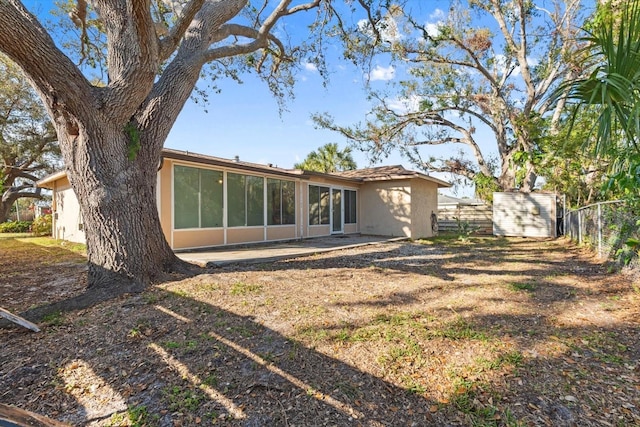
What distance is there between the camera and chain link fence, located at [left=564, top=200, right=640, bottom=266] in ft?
18.5

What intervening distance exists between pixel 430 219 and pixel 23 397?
1472 cm

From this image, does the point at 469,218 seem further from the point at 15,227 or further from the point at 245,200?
the point at 15,227

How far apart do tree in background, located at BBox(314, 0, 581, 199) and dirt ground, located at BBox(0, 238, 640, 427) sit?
→ 8224mm

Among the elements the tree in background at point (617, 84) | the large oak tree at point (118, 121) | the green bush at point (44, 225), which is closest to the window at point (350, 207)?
the large oak tree at point (118, 121)

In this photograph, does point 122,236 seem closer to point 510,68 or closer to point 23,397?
point 23,397

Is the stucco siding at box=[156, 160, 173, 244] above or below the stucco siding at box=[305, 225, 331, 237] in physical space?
above

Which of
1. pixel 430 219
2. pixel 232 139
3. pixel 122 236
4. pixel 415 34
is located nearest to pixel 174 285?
pixel 122 236

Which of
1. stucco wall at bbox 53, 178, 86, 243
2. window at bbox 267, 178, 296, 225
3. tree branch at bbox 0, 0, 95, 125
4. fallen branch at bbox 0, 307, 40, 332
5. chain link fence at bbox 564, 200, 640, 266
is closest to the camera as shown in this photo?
fallen branch at bbox 0, 307, 40, 332

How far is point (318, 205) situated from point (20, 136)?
17.8m

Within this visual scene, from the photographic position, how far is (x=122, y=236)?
4.91 m

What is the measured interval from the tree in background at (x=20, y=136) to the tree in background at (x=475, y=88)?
1517 centimetres

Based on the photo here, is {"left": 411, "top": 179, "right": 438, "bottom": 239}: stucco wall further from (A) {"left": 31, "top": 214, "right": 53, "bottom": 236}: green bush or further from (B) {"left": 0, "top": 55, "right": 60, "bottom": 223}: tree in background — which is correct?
(B) {"left": 0, "top": 55, "right": 60, "bottom": 223}: tree in background

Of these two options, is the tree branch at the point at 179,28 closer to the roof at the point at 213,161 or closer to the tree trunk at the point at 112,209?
the tree trunk at the point at 112,209

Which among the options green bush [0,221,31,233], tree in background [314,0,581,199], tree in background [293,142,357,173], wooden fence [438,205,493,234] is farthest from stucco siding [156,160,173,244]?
green bush [0,221,31,233]
